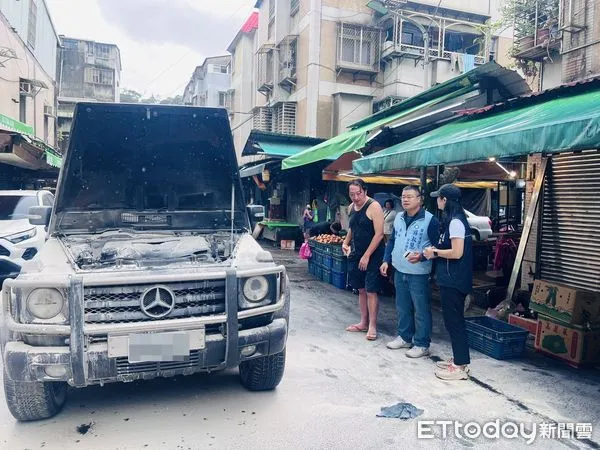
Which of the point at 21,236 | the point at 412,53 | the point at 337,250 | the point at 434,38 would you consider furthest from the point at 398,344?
the point at 434,38

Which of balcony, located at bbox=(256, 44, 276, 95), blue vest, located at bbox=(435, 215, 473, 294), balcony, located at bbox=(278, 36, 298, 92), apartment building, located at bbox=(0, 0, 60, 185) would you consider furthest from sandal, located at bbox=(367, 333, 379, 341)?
balcony, located at bbox=(256, 44, 276, 95)

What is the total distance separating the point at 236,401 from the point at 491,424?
1.97 metres

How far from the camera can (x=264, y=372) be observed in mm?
3744

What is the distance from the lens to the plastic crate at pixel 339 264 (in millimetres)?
8677

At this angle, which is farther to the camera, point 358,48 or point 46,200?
point 358,48

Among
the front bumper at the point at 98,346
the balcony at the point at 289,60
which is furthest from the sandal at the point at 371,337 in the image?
the balcony at the point at 289,60

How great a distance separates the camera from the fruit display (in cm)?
929

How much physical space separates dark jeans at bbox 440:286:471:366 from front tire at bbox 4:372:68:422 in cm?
333

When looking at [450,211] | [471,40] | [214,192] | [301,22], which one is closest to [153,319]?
[214,192]

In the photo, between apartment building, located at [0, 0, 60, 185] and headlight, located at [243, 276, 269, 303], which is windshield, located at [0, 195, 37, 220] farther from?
headlight, located at [243, 276, 269, 303]

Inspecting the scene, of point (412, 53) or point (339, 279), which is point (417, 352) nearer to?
point (339, 279)

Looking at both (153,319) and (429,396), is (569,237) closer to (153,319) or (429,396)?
(429,396)

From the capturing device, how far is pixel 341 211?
14367 millimetres

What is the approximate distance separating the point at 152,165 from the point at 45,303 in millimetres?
2171
